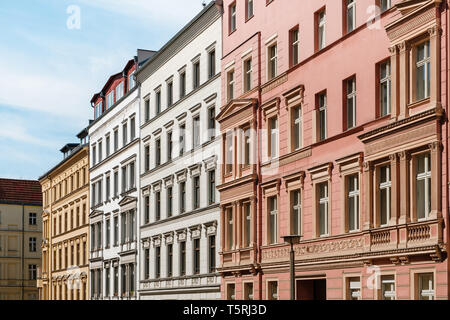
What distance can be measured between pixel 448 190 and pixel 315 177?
29.4 feet

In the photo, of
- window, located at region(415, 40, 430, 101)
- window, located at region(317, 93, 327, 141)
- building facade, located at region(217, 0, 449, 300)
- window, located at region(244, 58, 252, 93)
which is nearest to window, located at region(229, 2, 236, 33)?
building facade, located at region(217, 0, 449, 300)

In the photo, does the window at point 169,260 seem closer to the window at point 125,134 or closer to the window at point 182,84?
the window at point 182,84

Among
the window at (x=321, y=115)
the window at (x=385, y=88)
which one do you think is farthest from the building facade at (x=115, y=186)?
the window at (x=385, y=88)

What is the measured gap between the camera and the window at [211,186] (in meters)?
42.8

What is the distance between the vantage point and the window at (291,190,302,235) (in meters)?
32.1

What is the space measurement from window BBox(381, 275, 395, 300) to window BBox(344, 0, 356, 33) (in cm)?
853

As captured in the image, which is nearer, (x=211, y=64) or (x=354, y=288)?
(x=354, y=288)

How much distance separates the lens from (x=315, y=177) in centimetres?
3077

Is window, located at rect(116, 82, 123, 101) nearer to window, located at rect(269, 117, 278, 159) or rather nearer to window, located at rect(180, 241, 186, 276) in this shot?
window, located at rect(180, 241, 186, 276)

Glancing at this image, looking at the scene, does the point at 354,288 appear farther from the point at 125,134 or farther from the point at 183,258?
the point at 125,134

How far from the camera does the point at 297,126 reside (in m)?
32.9

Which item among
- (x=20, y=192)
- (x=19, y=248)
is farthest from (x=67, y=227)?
(x=20, y=192)

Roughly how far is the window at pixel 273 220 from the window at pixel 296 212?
70.2 inches

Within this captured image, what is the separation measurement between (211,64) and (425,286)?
23205 mm
